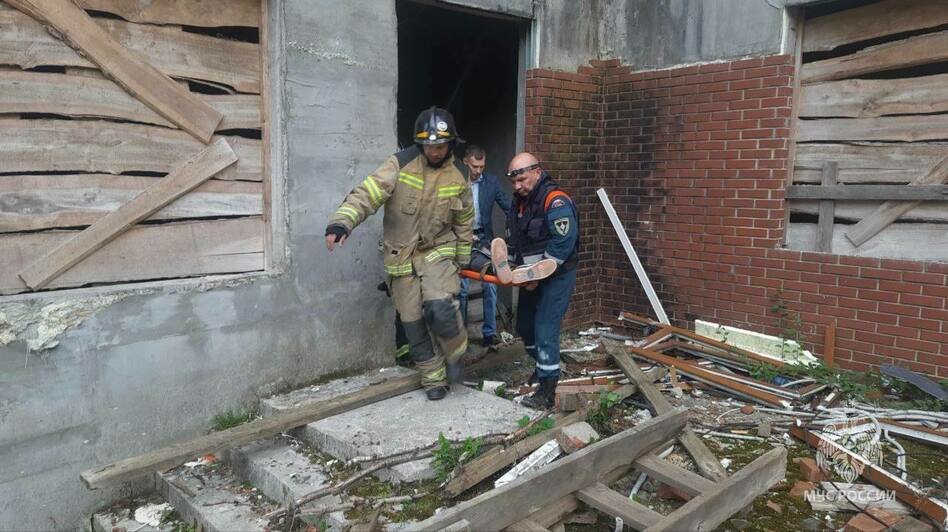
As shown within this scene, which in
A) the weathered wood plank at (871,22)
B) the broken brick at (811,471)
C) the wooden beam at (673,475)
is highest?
the weathered wood plank at (871,22)

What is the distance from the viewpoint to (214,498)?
151 inches

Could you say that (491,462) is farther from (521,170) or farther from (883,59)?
(883,59)

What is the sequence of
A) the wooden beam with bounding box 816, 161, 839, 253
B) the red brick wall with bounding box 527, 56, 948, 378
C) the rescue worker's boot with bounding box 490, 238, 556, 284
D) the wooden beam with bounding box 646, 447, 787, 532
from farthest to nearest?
the wooden beam with bounding box 816, 161, 839, 253, the red brick wall with bounding box 527, 56, 948, 378, the rescue worker's boot with bounding box 490, 238, 556, 284, the wooden beam with bounding box 646, 447, 787, 532

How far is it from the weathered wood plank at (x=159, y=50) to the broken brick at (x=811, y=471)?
424 cm

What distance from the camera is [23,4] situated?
3607 millimetres

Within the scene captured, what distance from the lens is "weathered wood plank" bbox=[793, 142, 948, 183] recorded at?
16.8 feet

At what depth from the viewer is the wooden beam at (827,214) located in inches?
220

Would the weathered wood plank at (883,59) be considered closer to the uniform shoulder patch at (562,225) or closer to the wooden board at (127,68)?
the uniform shoulder patch at (562,225)

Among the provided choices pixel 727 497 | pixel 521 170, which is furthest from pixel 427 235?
pixel 727 497

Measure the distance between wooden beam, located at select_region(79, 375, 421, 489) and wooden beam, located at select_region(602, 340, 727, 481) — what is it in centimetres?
168

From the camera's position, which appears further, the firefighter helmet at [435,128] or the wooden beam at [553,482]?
the firefighter helmet at [435,128]

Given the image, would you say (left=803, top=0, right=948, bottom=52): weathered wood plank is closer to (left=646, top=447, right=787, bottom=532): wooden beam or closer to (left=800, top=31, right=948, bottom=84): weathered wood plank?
(left=800, top=31, right=948, bottom=84): weathered wood plank

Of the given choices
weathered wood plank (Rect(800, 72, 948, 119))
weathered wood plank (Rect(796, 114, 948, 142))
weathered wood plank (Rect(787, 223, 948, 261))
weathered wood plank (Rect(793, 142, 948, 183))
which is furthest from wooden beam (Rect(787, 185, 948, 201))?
weathered wood plank (Rect(800, 72, 948, 119))

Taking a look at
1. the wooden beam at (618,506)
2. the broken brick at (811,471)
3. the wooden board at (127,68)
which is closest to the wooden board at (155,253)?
the wooden board at (127,68)
